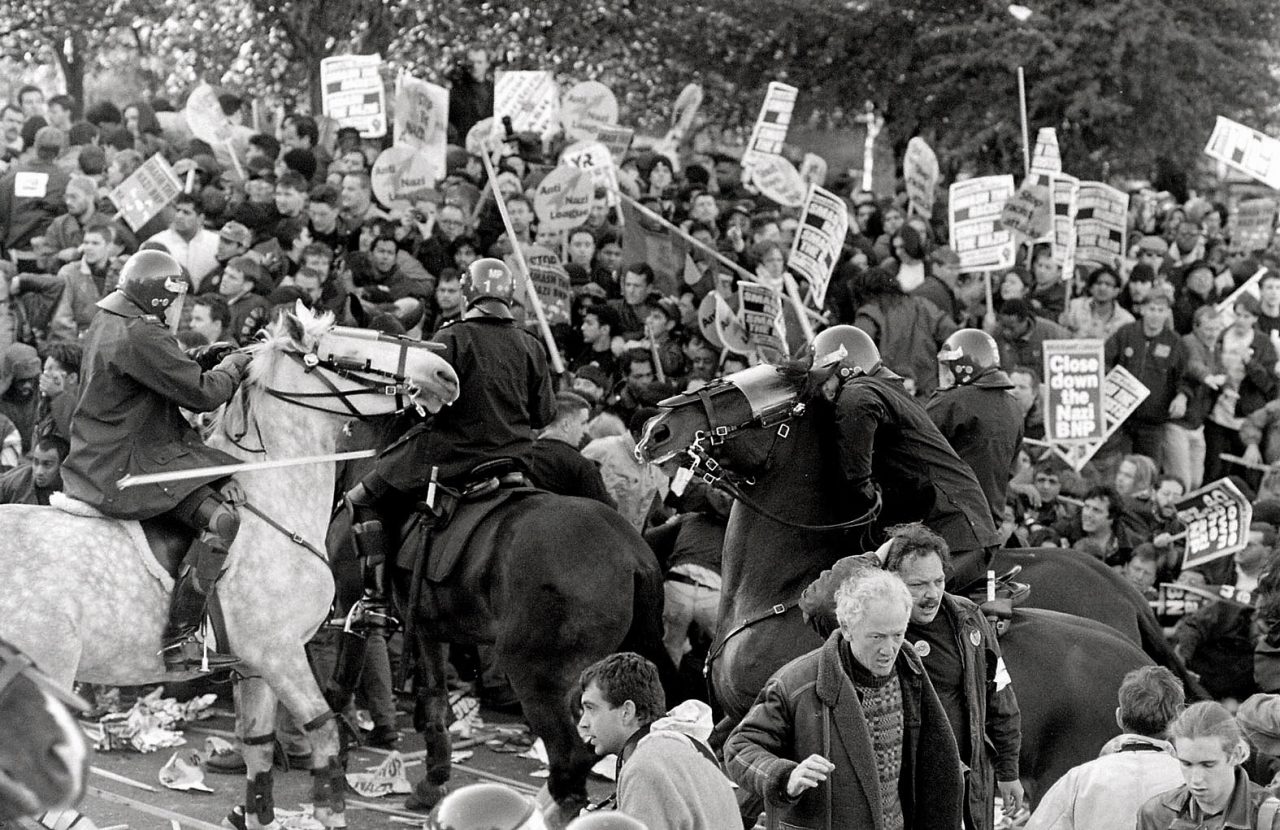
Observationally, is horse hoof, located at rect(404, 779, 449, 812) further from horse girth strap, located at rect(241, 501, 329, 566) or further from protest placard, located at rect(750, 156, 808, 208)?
protest placard, located at rect(750, 156, 808, 208)

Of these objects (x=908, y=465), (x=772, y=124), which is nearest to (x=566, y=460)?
(x=908, y=465)

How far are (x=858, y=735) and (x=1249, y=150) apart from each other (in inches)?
486

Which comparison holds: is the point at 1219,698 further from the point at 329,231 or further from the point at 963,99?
the point at 963,99

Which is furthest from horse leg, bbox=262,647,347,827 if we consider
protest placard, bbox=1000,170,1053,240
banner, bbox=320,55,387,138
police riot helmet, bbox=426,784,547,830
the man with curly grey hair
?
banner, bbox=320,55,387,138

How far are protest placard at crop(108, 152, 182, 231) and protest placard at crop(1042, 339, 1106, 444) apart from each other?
681cm

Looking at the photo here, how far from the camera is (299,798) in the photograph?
10617 mm

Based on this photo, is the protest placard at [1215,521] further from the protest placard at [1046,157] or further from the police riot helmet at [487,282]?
the protest placard at [1046,157]

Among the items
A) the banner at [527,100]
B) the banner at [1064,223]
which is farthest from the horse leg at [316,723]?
the banner at [527,100]

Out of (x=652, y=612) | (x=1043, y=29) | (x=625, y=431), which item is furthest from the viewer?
(x=1043, y=29)

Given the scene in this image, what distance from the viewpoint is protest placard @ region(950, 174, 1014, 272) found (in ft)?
53.6

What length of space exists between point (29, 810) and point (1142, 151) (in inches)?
861

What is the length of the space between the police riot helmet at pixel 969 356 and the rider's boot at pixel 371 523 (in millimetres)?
3094

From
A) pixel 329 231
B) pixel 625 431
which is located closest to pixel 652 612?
pixel 625 431

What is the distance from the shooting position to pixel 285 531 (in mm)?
9500
